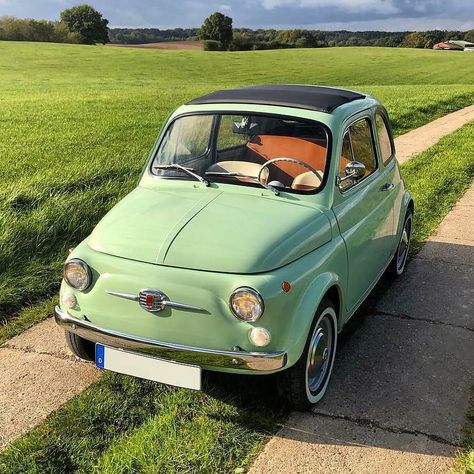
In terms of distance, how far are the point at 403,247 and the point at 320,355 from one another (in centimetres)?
237

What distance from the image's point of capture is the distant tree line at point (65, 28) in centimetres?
6731

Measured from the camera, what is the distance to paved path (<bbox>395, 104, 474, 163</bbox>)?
11316 millimetres

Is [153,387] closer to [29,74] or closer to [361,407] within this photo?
[361,407]

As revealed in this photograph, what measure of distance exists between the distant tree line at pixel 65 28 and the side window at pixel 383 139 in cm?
6978

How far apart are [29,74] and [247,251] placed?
108 ft

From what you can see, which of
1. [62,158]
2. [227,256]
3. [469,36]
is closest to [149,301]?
[227,256]

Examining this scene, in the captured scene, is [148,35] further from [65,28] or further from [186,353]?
[186,353]

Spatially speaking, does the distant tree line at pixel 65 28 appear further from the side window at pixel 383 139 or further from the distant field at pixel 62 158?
the side window at pixel 383 139

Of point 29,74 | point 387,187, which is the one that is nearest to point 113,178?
point 387,187

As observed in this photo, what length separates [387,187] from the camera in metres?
4.72

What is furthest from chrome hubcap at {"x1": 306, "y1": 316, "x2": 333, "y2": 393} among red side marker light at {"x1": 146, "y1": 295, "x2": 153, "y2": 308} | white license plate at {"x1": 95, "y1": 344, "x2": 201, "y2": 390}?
red side marker light at {"x1": 146, "y1": 295, "x2": 153, "y2": 308}

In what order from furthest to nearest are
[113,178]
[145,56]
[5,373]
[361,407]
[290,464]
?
[145,56]
[113,178]
[5,373]
[361,407]
[290,464]

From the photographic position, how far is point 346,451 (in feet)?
10.0

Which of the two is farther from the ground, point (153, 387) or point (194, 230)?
point (194, 230)
